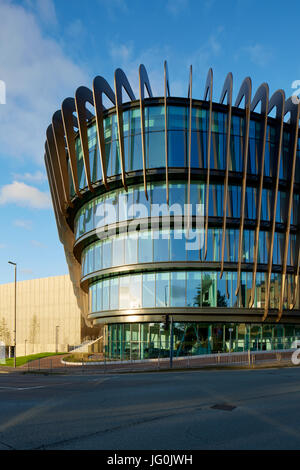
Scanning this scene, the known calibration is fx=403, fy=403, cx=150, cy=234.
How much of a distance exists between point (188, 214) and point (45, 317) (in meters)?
42.1

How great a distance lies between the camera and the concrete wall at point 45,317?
214 feet

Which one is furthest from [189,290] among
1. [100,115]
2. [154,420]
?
[154,420]

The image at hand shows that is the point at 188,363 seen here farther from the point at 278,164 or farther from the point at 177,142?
the point at 278,164

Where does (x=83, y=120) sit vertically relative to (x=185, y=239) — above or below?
above

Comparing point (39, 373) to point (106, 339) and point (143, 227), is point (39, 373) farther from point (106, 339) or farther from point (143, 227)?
point (143, 227)

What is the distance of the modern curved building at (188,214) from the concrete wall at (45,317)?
2620 cm

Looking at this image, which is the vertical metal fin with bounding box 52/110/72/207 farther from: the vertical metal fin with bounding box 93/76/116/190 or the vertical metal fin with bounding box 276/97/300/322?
the vertical metal fin with bounding box 276/97/300/322

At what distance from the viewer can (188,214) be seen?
123 feet

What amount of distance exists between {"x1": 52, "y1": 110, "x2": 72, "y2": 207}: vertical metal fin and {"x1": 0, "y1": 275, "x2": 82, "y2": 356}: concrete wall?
2867cm

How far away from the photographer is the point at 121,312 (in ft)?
128

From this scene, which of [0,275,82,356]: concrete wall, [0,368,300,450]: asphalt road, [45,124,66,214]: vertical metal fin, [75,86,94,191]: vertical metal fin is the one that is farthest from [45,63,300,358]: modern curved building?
[0,275,82,356]: concrete wall

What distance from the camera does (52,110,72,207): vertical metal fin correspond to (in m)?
40.6

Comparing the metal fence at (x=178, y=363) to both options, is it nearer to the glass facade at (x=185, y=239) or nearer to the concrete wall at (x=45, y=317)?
the glass facade at (x=185, y=239)
